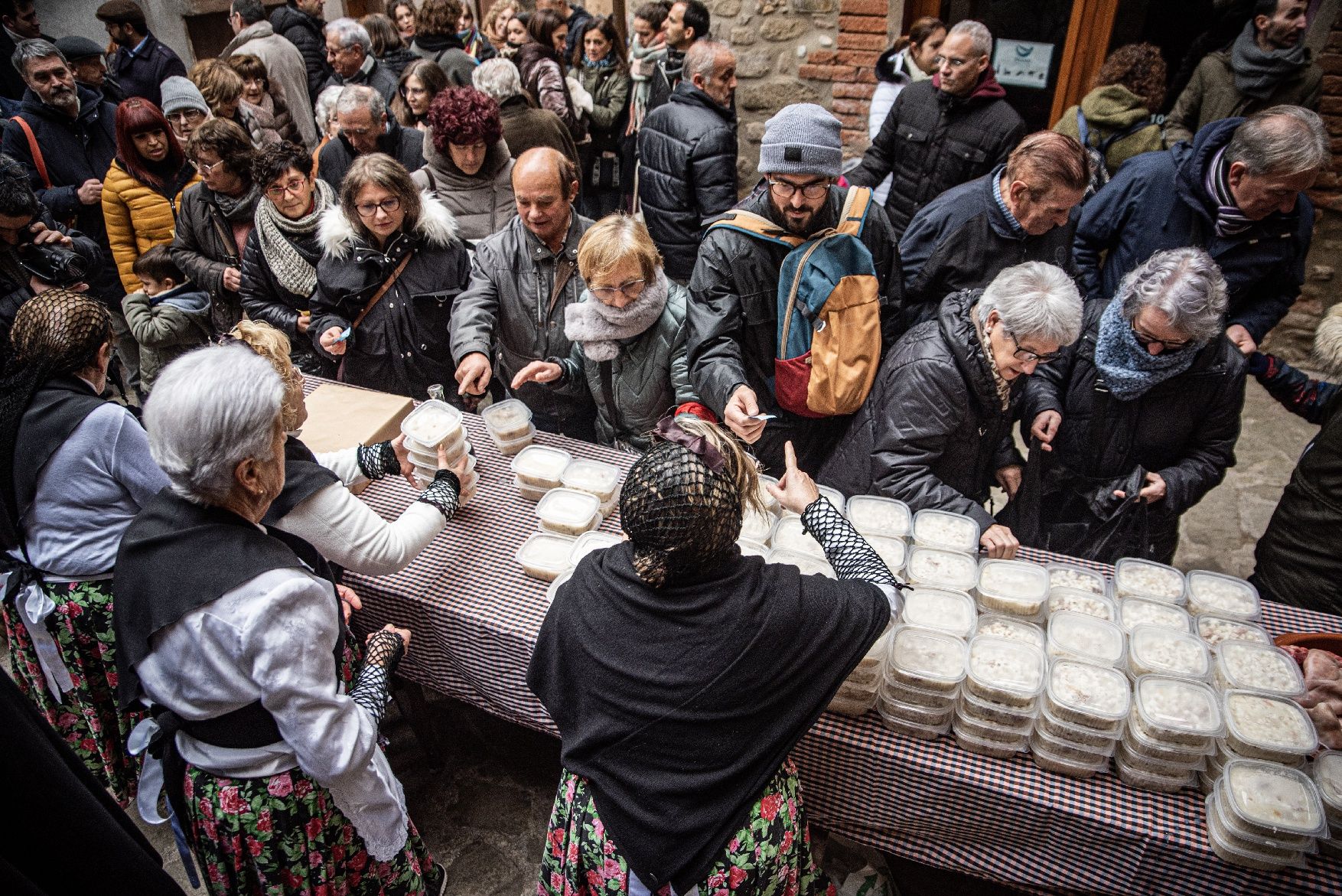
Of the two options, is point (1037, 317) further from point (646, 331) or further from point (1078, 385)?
point (646, 331)

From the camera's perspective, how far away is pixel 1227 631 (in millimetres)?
2299

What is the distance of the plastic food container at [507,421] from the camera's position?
324cm

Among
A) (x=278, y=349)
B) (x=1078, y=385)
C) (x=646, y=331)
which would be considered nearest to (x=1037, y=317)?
(x=1078, y=385)

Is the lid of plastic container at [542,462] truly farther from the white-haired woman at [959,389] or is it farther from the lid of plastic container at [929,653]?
the lid of plastic container at [929,653]

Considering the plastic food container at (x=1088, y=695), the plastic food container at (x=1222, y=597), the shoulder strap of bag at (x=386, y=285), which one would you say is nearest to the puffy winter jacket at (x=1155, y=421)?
the plastic food container at (x=1222, y=597)

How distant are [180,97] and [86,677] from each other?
3842 mm

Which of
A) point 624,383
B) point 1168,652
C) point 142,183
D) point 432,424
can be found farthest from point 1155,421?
point 142,183

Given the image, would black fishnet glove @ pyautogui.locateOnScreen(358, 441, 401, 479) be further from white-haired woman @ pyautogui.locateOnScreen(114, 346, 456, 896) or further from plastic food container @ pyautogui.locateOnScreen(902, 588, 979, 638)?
plastic food container @ pyautogui.locateOnScreen(902, 588, 979, 638)

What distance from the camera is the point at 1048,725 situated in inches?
80.2

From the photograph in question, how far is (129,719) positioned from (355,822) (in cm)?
129

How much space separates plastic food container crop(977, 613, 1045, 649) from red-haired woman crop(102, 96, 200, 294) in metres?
4.76

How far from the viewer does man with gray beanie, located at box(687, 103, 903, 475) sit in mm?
3016

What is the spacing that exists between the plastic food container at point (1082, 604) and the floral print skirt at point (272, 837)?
85.4 inches

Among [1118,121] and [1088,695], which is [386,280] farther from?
[1118,121]
